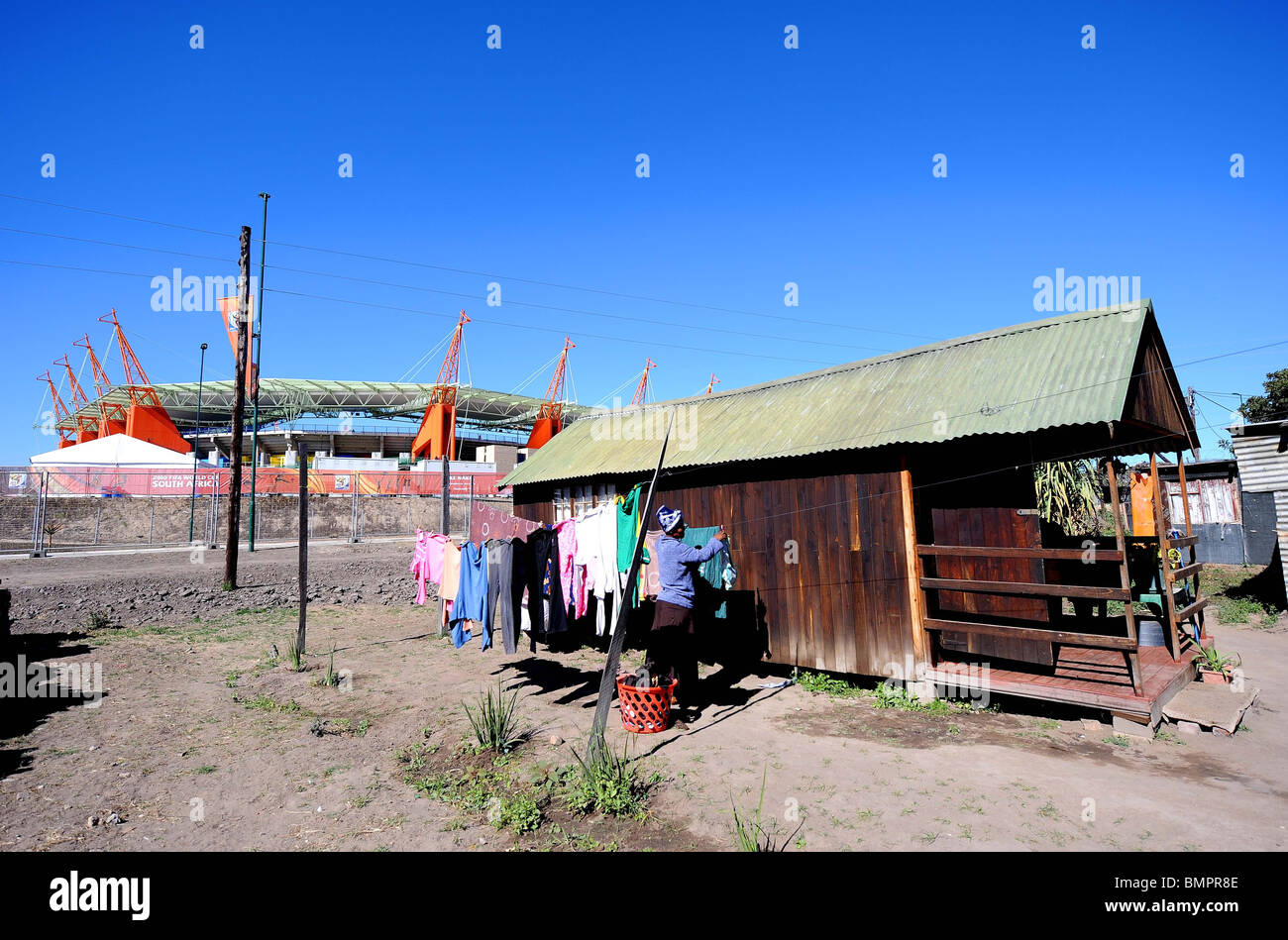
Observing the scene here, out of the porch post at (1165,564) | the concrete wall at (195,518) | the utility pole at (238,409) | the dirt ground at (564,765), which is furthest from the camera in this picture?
the concrete wall at (195,518)

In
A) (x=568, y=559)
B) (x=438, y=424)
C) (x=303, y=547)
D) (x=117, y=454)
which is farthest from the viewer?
(x=438, y=424)

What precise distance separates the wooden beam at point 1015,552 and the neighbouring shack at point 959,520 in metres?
0.03

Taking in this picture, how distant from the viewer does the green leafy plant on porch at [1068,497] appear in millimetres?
18188

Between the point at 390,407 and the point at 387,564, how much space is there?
49.9 meters

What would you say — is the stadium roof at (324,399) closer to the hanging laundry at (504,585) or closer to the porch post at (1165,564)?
the hanging laundry at (504,585)

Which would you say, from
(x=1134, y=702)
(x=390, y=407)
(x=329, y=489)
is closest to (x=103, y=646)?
(x=1134, y=702)

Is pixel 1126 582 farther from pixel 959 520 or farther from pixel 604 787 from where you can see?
pixel 604 787

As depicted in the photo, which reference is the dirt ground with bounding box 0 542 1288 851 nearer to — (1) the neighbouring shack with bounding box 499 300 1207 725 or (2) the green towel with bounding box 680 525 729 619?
(1) the neighbouring shack with bounding box 499 300 1207 725

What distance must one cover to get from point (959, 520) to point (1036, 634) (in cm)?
173

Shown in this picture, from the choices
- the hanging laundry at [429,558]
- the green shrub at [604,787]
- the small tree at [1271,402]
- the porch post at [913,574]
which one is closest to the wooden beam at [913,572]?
the porch post at [913,574]

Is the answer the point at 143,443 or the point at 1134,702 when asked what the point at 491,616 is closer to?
the point at 1134,702

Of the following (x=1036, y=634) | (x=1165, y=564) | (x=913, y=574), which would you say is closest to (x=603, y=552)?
(x=913, y=574)

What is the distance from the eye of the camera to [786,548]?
1018 centimetres

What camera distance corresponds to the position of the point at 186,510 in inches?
1238
